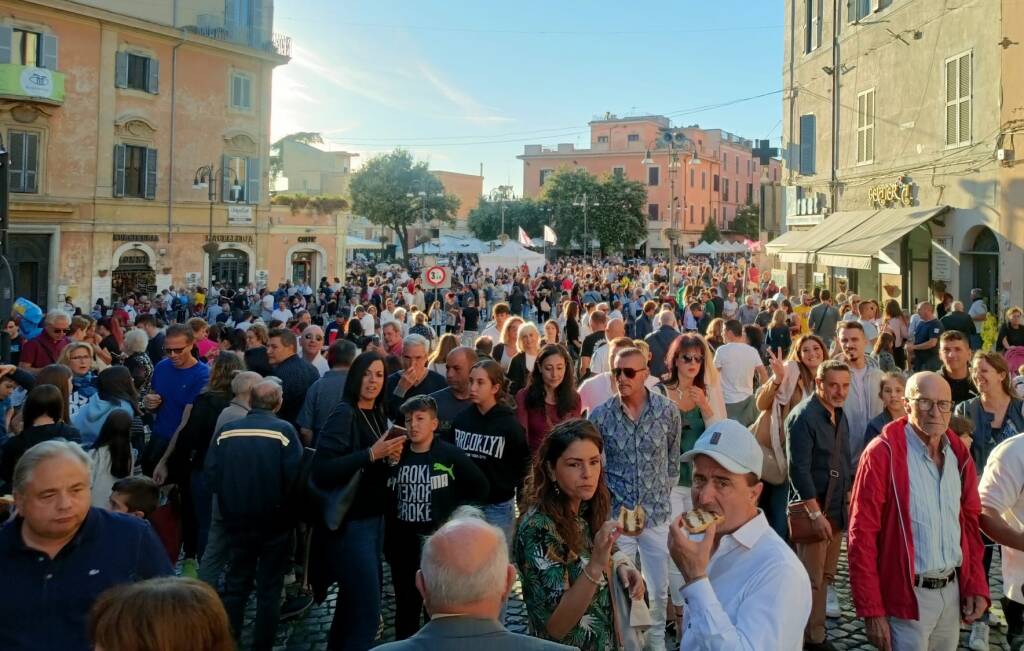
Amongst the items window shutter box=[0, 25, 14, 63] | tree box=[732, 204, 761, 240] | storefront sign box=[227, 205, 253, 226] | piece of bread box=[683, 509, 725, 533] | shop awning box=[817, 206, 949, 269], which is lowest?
piece of bread box=[683, 509, 725, 533]

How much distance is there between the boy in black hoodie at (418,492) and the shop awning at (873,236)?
15033 millimetres

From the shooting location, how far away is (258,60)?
1304 inches

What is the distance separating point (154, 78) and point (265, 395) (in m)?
28.7

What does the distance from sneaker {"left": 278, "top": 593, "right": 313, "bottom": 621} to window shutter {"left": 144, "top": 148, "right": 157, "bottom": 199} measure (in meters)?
26.9

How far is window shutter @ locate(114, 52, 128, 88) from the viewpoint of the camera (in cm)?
2852

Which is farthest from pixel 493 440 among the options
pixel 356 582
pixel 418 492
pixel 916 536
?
pixel 916 536

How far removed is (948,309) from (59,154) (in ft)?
86.0

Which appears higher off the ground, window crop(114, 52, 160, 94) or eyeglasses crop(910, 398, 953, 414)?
window crop(114, 52, 160, 94)

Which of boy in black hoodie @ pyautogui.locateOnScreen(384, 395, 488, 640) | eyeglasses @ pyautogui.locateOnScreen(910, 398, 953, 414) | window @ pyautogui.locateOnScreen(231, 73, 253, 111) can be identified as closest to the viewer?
eyeglasses @ pyautogui.locateOnScreen(910, 398, 953, 414)

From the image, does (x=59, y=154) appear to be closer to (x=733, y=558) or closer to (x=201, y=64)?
(x=201, y=64)

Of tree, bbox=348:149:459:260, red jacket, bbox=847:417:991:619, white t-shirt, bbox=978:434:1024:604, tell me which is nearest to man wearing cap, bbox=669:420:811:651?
red jacket, bbox=847:417:991:619

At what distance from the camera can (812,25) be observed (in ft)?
79.8

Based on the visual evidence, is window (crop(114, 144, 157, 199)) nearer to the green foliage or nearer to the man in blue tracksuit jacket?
the man in blue tracksuit jacket

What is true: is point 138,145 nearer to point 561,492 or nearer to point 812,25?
point 812,25
